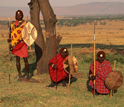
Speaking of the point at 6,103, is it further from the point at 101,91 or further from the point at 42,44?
the point at 42,44

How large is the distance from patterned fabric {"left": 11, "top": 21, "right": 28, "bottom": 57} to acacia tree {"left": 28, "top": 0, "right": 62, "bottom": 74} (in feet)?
4.53

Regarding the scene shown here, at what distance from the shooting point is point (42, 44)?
9820mm

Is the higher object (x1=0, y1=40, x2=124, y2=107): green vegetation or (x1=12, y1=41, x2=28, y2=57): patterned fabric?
(x1=12, y1=41, x2=28, y2=57): patterned fabric

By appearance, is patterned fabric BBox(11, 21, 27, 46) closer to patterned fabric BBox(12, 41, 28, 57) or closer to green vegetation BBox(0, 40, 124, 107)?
patterned fabric BBox(12, 41, 28, 57)

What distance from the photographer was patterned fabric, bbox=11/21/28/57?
27.2ft

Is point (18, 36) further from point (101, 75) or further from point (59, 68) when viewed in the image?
point (101, 75)

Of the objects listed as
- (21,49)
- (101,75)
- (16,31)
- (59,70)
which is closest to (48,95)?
(59,70)

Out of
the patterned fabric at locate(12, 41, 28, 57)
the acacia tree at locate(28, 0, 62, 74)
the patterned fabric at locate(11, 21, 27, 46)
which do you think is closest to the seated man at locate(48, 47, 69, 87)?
the patterned fabric at locate(12, 41, 28, 57)

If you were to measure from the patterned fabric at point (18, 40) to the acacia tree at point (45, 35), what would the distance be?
138 centimetres

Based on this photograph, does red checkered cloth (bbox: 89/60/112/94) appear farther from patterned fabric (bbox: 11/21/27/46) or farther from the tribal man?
patterned fabric (bbox: 11/21/27/46)

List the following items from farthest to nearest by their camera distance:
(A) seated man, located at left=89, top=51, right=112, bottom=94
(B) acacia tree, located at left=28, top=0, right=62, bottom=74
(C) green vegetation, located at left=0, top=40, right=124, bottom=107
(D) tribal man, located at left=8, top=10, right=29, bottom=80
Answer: (B) acacia tree, located at left=28, top=0, right=62, bottom=74 < (D) tribal man, located at left=8, top=10, right=29, bottom=80 < (A) seated man, located at left=89, top=51, right=112, bottom=94 < (C) green vegetation, located at left=0, top=40, right=124, bottom=107

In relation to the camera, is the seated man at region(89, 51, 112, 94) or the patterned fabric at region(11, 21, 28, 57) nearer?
the seated man at region(89, 51, 112, 94)

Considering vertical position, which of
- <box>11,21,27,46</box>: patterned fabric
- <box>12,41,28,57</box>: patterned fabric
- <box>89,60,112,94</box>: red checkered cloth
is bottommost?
<box>89,60,112,94</box>: red checkered cloth

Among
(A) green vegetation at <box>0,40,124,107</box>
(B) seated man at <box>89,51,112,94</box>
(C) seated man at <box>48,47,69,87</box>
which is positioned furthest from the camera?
(C) seated man at <box>48,47,69,87</box>
